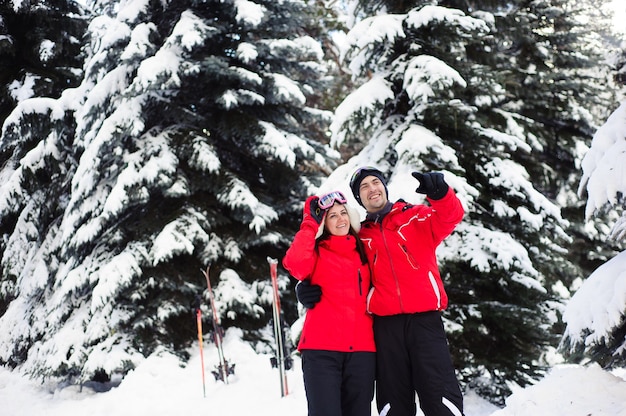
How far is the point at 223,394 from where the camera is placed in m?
6.39

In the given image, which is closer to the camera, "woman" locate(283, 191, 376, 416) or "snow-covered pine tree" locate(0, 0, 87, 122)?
"woman" locate(283, 191, 376, 416)

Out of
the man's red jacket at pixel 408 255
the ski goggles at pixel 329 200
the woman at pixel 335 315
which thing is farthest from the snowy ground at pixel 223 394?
the ski goggles at pixel 329 200

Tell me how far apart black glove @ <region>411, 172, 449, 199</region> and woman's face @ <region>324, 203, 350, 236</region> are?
0.64 m

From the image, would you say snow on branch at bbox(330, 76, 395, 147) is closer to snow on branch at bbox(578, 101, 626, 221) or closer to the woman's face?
the woman's face

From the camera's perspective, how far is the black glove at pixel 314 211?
352 centimetres

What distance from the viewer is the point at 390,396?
10.6 feet

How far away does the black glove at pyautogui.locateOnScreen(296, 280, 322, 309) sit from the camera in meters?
3.35

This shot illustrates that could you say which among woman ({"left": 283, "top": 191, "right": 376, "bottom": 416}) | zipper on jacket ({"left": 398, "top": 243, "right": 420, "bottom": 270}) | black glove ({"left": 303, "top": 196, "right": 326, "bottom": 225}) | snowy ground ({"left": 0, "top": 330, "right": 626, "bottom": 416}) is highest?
black glove ({"left": 303, "top": 196, "right": 326, "bottom": 225})

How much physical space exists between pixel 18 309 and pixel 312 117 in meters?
7.68

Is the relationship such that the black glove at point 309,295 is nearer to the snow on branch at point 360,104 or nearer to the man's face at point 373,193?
the man's face at point 373,193

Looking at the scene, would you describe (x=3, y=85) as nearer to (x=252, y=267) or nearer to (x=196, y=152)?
(x=196, y=152)

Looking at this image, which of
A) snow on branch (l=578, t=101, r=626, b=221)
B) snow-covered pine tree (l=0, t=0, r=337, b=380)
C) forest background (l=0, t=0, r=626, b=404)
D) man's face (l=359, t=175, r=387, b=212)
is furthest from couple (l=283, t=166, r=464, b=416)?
snow-covered pine tree (l=0, t=0, r=337, b=380)

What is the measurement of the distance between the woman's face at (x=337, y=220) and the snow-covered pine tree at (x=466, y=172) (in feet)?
6.15

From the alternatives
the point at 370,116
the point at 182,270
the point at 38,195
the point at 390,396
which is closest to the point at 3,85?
the point at 38,195
